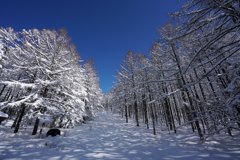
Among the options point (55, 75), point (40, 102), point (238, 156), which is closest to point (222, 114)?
point (238, 156)

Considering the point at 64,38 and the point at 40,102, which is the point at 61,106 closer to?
the point at 40,102

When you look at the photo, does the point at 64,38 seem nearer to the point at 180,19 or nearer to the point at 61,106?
the point at 61,106

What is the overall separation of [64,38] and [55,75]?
4.80 metres

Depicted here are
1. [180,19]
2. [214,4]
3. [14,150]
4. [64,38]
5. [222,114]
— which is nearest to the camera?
[214,4]

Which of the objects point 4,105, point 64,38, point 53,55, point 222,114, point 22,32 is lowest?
point 222,114

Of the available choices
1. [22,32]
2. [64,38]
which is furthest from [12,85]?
[64,38]

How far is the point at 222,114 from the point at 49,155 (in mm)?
8956

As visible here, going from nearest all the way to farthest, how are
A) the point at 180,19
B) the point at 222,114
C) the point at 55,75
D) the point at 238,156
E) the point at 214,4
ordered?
the point at 214,4
the point at 222,114
the point at 180,19
the point at 238,156
the point at 55,75

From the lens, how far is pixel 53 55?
13.2 metres

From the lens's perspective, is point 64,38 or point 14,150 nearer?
point 14,150

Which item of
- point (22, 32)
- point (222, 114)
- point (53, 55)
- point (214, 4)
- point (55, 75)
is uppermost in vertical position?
point (22, 32)

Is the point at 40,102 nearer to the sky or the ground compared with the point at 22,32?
nearer to the ground

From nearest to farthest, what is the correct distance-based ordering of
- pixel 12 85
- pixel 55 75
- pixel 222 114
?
pixel 222 114, pixel 12 85, pixel 55 75

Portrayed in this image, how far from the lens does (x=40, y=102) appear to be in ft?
35.3
